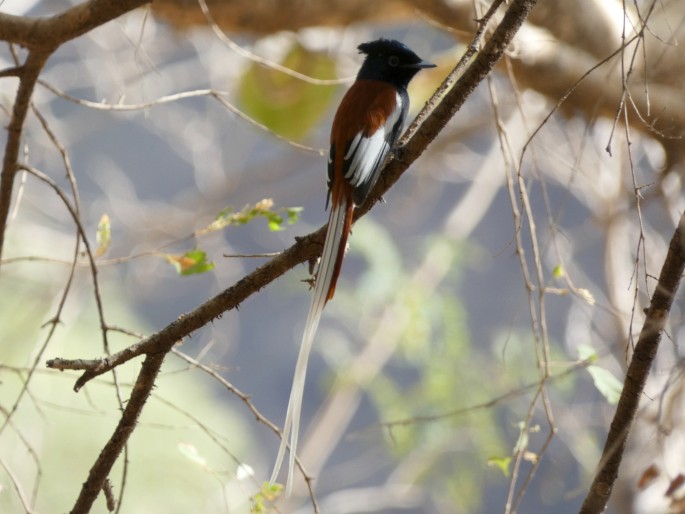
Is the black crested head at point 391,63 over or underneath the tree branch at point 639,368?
over

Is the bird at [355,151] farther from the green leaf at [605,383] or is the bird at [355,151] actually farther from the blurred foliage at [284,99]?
the blurred foliage at [284,99]

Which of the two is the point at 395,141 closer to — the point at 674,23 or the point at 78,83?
the point at 674,23

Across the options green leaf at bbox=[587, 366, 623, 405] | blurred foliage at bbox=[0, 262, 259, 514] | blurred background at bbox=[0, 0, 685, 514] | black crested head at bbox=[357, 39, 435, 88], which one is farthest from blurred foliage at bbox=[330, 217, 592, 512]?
green leaf at bbox=[587, 366, 623, 405]

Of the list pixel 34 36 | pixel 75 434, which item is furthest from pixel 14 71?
pixel 75 434

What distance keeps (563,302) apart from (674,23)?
4.63 meters

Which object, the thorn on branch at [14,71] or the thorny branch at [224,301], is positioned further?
the thorn on branch at [14,71]

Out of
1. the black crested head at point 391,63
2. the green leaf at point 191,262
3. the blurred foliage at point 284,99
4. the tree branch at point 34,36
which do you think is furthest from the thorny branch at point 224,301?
the blurred foliage at point 284,99

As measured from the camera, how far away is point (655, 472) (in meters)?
1.44

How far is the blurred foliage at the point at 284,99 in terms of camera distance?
3857 mm

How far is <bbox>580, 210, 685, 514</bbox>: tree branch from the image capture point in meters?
1.20

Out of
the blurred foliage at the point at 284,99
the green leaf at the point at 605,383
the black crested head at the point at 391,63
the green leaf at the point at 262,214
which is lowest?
the green leaf at the point at 605,383

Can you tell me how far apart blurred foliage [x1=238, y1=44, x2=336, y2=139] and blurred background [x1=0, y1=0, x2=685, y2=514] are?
0.04 ft

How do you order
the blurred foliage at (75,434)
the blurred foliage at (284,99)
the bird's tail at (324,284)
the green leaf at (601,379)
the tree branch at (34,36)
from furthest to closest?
the blurred foliage at (75,434) → the blurred foliage at (284,99) → the green leaf at (601,379) → the tree branch at (34,36) → the bird's tail at (324,284)

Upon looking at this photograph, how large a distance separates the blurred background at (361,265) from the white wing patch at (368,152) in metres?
0.12
